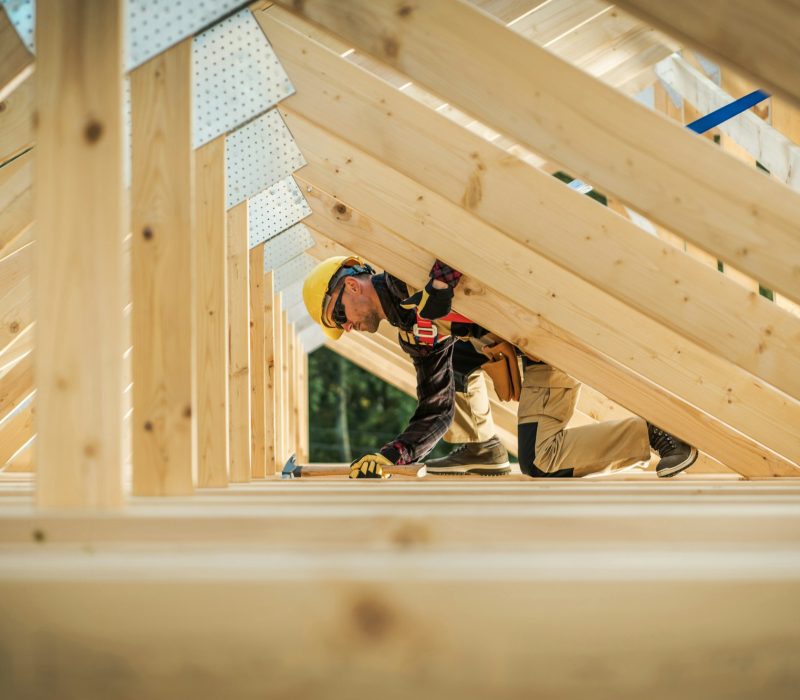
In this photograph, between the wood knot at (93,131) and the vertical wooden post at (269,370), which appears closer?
the wood knot at (93,131)

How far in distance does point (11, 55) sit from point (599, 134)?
4.47 feet

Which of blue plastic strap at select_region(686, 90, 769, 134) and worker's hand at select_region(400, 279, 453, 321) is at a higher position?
blue plastic strap at select_region(686, 90, 769, 134)

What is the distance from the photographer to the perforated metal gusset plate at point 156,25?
6.54 feet

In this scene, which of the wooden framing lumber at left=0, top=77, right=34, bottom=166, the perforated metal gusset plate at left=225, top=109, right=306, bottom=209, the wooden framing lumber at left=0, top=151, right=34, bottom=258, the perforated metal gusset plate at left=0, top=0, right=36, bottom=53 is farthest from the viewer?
the perforated metal gusset plate at left=225, top=109, right=306, bottom=209

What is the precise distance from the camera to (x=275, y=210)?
4117 millimetres

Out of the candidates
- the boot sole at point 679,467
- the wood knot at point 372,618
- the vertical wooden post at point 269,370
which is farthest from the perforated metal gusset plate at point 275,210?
the wood knot at point 372,618

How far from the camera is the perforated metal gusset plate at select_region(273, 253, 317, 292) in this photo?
5.49 metres

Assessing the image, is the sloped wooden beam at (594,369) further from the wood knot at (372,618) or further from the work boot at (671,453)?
the wood knot at (372,618)

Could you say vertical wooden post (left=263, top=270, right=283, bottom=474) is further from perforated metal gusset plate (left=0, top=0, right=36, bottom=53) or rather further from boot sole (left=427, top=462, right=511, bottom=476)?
perforated metal gusset plate (left=0, top=0, right=36, bottom=53)

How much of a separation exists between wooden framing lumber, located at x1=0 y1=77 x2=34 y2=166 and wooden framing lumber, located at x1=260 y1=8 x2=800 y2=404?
3.92 ft

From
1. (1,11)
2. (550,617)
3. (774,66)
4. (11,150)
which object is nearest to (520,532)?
(550,617)

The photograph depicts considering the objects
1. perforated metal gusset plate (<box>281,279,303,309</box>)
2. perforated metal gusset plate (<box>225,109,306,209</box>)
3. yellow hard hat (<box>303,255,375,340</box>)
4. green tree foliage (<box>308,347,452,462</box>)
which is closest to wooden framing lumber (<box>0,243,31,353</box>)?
perforated metal gusset plate (<box>225,109,306,209</box>)

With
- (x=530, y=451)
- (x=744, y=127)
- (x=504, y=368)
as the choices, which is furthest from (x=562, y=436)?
(x=744, y=127)

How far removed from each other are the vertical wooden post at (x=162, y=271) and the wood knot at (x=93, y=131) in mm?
549
